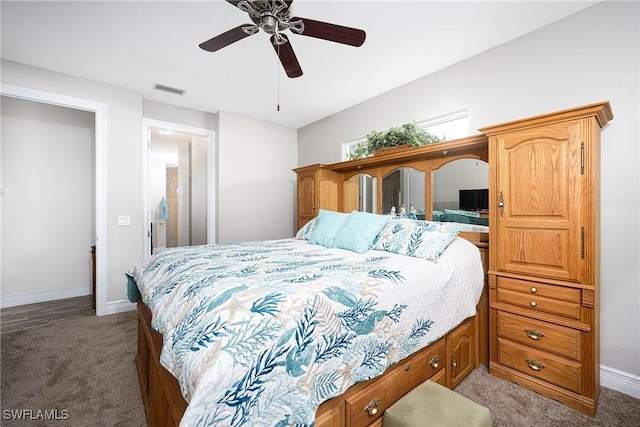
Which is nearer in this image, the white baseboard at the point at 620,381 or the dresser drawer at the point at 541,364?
the dresser drawer at the point at 541,364

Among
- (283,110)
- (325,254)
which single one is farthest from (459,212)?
(283,110)

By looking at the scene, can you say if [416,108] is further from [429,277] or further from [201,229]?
[201,229]

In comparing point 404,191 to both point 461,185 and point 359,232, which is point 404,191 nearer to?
point 461,185

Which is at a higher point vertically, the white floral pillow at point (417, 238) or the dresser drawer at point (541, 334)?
the white floral pillow at point (417, 238)

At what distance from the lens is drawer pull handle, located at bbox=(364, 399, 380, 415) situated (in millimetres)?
1307

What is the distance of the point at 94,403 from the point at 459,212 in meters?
3.14

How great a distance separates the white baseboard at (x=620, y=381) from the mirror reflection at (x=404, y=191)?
5.69 ft

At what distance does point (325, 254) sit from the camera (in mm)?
2178

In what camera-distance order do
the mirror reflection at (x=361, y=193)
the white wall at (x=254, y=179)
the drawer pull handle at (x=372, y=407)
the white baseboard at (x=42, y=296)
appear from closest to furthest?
1. the drawer pull handle at (x=372, y=407)
2. the mirror reflection at (x=361, y=193)
3. the white baseboard at (x=42, y=296)
4. the white wall at (x=254, y=179)

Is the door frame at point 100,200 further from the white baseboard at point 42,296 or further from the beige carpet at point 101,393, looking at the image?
the white baseboard at point 42,296

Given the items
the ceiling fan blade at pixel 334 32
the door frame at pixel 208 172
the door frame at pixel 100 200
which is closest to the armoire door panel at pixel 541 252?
the ceiling fan blade at pixel 334 32

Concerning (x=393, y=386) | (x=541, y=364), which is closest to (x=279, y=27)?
(x=393, y=386)

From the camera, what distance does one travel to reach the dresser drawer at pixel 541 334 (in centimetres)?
173

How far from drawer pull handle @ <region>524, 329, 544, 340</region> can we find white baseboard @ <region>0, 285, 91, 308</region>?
5.35 m
